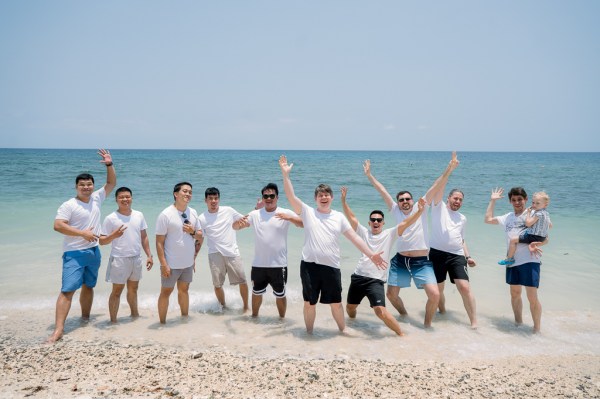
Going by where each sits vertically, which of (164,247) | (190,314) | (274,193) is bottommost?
(190,314)

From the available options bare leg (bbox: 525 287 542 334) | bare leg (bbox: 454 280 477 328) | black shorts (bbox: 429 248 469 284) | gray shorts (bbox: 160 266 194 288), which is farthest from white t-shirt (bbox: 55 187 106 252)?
bare leg (bbox: 525 287 542 334)

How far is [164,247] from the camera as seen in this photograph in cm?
597

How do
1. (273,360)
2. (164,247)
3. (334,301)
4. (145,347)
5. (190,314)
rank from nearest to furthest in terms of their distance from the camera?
(273,360)
(145,347)
(334,301)
(164,247)
(190,314)

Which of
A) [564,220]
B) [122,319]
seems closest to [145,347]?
[122,319]

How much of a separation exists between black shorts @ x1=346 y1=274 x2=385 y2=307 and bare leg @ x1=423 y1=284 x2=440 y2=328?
777 mm

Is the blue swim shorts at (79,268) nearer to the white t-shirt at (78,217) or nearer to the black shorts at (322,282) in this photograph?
the white t-shirt at (78,217)

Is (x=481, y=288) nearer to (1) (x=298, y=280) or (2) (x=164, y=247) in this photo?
(1) (x=298, y=280)

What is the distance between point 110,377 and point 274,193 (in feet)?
10.5

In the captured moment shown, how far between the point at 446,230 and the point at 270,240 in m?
2.82

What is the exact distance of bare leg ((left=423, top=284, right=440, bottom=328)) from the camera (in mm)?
6000

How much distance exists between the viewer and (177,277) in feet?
19.8

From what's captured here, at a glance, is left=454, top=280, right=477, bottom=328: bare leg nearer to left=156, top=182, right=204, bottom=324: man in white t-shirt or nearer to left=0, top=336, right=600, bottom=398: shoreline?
left=0, top=336, right=600, bottom=398: shoreline

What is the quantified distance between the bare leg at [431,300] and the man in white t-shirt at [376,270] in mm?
673

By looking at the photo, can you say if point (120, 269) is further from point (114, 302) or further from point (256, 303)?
point (256, 303)
